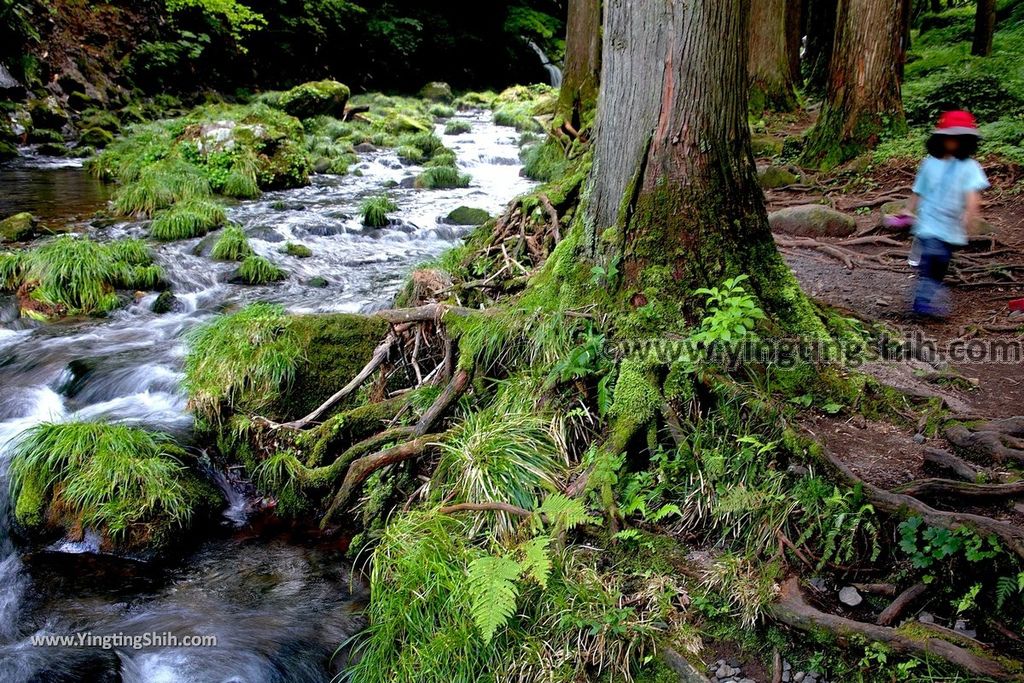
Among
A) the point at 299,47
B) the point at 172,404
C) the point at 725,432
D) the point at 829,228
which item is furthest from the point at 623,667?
the point at 299,47

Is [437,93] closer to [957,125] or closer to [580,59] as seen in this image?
[580,59]

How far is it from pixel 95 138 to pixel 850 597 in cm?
2151

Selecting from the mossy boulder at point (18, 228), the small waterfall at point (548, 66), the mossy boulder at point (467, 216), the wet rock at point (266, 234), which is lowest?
the wet rock at point (266, 234)

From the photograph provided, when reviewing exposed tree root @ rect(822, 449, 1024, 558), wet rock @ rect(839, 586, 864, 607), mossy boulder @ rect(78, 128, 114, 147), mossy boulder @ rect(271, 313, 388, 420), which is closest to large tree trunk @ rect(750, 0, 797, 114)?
mossy boulder @ rect(271, 313, 388, 420)

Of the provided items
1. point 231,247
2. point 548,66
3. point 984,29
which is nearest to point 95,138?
point 231,247

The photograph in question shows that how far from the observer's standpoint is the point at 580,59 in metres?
12.8

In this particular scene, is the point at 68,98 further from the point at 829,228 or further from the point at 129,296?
the point at 829,228

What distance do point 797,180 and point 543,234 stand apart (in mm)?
5256

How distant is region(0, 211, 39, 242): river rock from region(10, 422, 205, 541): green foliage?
6.19 meters

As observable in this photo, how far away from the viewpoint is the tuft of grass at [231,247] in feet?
34.4

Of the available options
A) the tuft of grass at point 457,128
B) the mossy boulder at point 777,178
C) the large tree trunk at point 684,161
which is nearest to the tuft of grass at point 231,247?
the large tree trunk at point 684,161

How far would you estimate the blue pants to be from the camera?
213 inches

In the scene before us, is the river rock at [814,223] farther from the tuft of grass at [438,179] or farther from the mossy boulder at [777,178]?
the tuft of grass at [438,179]

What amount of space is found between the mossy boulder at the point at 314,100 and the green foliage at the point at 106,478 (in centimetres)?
1877
